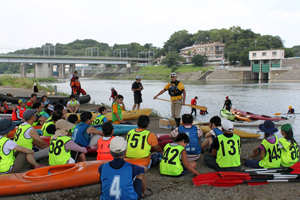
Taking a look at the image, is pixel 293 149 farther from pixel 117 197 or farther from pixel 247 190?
pixel 117 197

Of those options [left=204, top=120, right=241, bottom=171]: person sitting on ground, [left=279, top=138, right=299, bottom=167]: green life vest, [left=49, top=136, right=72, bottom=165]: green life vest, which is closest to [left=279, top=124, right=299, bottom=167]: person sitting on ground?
[left=279, top=138, right=299, bottom=167]: green life vest

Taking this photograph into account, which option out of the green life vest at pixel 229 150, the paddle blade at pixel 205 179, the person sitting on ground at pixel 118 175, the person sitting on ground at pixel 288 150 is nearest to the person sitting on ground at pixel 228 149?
the green life vest at pixel 229 150

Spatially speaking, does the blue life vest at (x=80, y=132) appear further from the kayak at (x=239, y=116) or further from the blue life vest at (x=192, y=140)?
the kayak at (x=239, y=116)

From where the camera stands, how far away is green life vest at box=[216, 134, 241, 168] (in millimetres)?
4570

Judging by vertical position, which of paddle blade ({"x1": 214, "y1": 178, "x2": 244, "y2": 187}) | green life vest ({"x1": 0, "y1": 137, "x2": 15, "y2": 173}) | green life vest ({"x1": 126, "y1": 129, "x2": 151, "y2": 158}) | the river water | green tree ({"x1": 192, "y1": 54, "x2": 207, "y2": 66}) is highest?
green tree ({"x1": 192, "y1": 54, "x2": 207, "y2": 66})

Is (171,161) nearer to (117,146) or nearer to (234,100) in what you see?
(117,146)

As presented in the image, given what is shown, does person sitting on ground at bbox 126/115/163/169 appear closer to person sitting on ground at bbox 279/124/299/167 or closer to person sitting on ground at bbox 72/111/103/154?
person sitting on ground at bbox 72/111/103/154

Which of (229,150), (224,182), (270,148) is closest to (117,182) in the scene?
(224,182)

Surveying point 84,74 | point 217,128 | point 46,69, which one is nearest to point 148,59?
point 84,74

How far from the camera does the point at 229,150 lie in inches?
181

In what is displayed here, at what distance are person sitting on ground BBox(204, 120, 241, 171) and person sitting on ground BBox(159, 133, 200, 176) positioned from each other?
610mm

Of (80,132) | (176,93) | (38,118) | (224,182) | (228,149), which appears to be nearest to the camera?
(224,182)

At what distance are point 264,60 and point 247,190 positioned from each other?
76.1 metres

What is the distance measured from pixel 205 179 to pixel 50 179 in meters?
2.68
